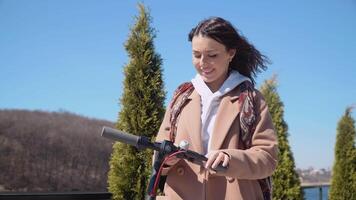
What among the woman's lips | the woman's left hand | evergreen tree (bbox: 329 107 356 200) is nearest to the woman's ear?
the woman's lips

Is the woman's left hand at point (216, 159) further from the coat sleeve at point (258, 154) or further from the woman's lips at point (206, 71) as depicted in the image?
the woman's lips at point (206, 71)

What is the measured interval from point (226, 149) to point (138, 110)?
13.6 ft

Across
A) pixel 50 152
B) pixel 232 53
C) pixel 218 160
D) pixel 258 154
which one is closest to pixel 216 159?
pixel 218 160

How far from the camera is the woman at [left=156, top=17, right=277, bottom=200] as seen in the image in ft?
5.77

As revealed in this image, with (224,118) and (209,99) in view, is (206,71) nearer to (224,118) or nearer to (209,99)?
(209,99)

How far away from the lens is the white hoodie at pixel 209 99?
194 cm

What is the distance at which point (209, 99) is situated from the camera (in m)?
2.01

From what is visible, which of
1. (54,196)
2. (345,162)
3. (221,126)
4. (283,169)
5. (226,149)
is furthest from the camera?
(345,162)

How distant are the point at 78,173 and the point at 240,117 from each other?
1067 cm

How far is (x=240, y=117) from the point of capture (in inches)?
73.9

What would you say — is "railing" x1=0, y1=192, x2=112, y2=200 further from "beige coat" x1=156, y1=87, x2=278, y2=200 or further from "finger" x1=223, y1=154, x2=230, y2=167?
"finger" x1=223, y1=154, x2=230, y2=167

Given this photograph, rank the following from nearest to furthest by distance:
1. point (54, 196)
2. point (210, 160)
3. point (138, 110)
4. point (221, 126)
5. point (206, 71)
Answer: point (210, 160) → point (221, 126) → point (206, 71) → point (54, 196) → point (138, 110)

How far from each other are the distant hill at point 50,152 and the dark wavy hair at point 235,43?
892cm

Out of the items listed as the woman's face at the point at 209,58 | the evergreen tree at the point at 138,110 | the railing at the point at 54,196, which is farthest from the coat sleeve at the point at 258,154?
the railing at the point at 54,196
